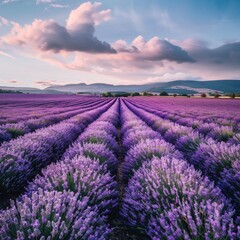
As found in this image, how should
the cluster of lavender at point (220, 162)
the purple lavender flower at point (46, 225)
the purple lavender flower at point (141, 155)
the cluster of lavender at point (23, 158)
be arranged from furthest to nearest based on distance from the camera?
1. the purple lavender flower at point (141, 155)
2. the cluster of lavender at point (23, 158)
3. the cluster of lavender at point (220, 162)
4. the purple lavender flower at point (46, 225)

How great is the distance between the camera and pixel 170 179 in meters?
2.34

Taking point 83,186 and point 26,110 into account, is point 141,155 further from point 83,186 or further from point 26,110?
point 26,110

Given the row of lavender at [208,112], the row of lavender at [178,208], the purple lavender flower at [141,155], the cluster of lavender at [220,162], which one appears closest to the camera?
the row of lavender at [178,208]

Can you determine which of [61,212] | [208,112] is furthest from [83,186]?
[208,112]

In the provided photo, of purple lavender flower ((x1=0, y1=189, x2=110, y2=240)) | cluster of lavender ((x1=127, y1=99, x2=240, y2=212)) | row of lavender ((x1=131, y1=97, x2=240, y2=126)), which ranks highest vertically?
purple lavender flower ((x1=0, y1=189, x2=110, y2=240))

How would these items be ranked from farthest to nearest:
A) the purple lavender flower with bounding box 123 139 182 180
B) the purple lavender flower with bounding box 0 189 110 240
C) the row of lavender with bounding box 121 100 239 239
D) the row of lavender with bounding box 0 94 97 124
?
the row of lavender with bounding box 0 94 97 124, the purple lavender flower with bounding box 123 139 182 180, the row of lavender with bounding box 121 100 239 239, the purple lavender flower with bounding box 0 189 110 240

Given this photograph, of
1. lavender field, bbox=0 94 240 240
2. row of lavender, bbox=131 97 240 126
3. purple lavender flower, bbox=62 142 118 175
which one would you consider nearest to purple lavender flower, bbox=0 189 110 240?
lavender field, bbox=0 94 240 240

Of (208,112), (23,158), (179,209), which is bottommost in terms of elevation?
(208,112)

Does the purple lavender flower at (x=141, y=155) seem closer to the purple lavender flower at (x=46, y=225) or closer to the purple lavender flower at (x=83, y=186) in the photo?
the purple lavender flower at (x=83, y=186)

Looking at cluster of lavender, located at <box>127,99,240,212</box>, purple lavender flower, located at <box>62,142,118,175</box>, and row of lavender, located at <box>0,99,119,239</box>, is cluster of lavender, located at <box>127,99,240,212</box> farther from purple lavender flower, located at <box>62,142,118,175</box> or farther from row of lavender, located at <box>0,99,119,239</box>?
purple lavender flower, located at <box>62,142,118,175</box>

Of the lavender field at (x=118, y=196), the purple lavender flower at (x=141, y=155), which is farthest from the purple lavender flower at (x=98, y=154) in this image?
the purple lavender flower at (x=141, y=155)

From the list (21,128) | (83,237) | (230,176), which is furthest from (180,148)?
(21,128)

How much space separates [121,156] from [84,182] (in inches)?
145

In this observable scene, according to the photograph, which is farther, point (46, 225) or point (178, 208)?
point (178, 208)
